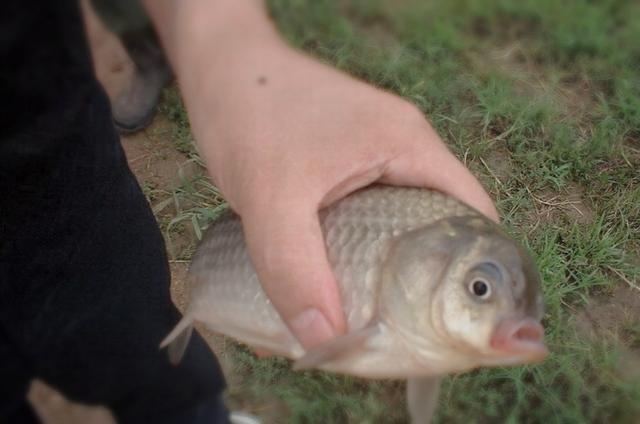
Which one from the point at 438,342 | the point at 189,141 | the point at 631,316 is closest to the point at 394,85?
the point at 189,141

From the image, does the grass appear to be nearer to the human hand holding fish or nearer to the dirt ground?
the dirt ground

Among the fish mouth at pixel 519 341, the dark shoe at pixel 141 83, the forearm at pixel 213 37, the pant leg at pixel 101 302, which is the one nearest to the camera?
the fish mouth at pixel 519 341

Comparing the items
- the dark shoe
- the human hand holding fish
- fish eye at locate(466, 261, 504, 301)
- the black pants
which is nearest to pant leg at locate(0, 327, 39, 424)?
the black pants

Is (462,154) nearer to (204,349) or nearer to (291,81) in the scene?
(204,349)

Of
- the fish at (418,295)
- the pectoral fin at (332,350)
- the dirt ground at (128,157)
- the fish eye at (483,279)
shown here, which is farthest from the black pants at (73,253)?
the fish eye at (483,279)

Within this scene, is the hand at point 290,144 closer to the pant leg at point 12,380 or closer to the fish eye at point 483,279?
the fish eye at point 483,279

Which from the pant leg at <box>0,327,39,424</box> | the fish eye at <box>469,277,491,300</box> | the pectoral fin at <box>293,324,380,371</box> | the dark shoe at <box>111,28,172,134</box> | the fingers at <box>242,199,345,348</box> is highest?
the fingers at <box>242,199,345,348</box>
